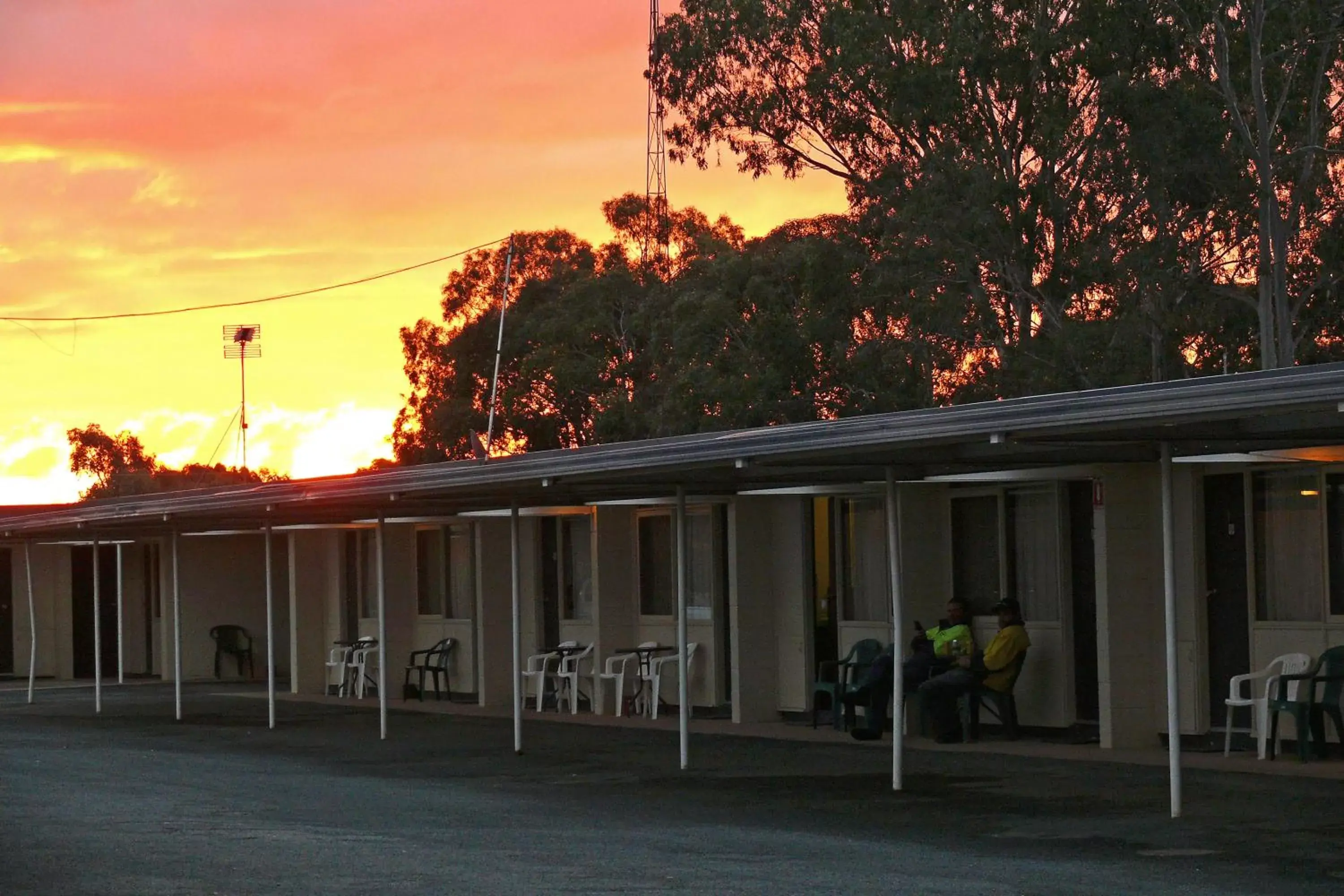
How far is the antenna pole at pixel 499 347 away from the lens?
163ft

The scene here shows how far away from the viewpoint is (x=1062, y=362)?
27.1 m

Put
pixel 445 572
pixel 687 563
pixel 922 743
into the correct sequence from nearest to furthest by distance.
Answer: pixel 922 743, pixel 687 563, pixel 445 572

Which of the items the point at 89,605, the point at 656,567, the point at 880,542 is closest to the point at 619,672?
the point at 656,567

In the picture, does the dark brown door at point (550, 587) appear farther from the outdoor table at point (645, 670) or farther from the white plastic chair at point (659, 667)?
the white plastic chair at point (659, 667)

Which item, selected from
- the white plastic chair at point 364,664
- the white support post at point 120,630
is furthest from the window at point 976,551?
the white support post at point 120,630

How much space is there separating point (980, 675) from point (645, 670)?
5.35 metres

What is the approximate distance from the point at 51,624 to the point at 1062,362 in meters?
18.0

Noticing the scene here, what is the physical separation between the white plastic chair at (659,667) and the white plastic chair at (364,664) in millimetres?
5977

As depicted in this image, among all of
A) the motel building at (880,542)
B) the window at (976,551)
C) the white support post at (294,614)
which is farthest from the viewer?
the white support post at (294,614)

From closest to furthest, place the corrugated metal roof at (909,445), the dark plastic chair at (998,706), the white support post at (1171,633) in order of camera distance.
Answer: the corrugated metal roof at (909,445)
the white support post at (1171,633)
the dark plastic chair at (998,706)

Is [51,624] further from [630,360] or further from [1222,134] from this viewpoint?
[1222,134]

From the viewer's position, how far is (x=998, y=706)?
54.9ft

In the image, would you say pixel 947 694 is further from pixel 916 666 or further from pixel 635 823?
pixel 635 823

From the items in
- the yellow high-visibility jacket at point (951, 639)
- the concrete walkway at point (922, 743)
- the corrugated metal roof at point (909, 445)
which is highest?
the corrugated metal roof at point (909, 445)
